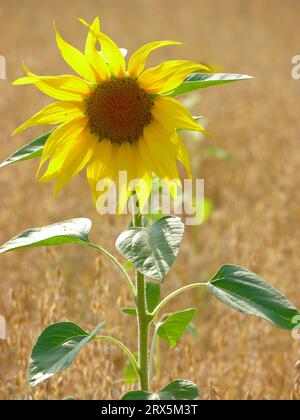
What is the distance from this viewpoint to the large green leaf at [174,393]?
106 cm

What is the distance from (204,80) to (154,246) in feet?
0.87

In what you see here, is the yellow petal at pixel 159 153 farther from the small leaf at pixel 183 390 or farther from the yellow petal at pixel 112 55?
the small leaf at pixel 183 390

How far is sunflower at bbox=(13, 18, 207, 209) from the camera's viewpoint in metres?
1.06

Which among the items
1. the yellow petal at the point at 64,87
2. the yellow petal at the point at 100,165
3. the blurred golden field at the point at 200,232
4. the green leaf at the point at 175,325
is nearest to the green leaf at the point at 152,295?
the green leaf at the point at 175,325

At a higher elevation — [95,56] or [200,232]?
[95,56]

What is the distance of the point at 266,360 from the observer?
217cm

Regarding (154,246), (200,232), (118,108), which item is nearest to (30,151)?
(118,108)

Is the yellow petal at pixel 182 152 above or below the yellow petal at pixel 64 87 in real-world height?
below

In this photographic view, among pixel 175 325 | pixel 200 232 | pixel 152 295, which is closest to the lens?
pixel 175 325

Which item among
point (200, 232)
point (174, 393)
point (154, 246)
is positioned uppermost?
point (200, 232)

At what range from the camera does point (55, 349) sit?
1061mm

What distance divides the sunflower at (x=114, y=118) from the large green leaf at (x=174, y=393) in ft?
0.99

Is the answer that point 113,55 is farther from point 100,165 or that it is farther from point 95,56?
point 100,165
